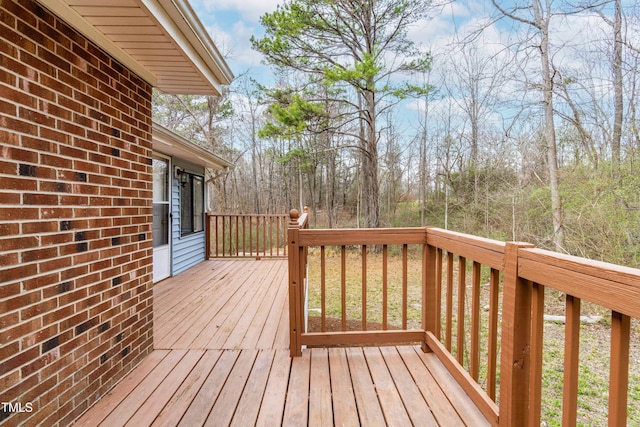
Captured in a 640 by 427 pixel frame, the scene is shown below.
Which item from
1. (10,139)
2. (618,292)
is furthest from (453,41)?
(10,139)

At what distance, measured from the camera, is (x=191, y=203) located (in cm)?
633

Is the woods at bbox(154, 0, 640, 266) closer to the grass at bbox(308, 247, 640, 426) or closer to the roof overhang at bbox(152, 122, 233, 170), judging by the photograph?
the grass at bbox(308, 247, 640, 426)

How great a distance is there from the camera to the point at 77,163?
5.67 ft

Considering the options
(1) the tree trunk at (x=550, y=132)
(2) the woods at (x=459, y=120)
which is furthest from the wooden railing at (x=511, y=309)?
(1) the tree trunk at (x=550, y=132)

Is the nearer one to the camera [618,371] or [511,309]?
[618,371]

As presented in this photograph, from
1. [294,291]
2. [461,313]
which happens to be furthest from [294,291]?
[461,313]

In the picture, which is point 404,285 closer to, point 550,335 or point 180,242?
point 550,335

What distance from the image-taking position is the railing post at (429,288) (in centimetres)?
236

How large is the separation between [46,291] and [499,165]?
11.4 meters

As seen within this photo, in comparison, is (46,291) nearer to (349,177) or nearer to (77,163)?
(77,163)

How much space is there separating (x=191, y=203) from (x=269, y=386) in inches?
199

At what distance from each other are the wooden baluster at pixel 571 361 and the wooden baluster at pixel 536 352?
5.4 inches

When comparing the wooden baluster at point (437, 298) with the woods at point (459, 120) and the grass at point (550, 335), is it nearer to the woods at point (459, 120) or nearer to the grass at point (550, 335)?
the grass at point (550, 335)

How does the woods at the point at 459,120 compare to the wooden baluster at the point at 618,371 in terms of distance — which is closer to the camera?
the wooden baluster at the point at 618,371
